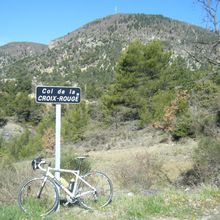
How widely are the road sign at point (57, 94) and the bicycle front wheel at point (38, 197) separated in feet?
4.36

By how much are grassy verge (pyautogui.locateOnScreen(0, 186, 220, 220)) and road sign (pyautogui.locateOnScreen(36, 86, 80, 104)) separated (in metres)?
1.84

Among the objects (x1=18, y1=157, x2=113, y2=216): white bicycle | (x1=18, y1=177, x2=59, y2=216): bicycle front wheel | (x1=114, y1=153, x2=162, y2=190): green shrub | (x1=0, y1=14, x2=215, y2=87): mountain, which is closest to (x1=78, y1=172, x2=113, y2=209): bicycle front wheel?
(x1=18, y1=157, x2=113, y2=216): white bicycle

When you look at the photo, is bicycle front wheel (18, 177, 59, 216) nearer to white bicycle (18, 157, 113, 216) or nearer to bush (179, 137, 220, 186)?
white bicycle (18, 157, 113, 216)

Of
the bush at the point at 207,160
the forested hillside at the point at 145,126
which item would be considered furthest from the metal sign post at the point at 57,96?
the bush at the point at 207,160

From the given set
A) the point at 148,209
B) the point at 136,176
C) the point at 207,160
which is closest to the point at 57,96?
the point at 148,209

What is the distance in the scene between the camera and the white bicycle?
8000mm

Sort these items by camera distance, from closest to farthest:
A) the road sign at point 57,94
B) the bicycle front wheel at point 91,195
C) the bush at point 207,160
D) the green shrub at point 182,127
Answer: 1. the road sign at point 57,94
2. the bicycle front wheel at point 91,195
3. the bush at point 207,160
4. the green shrub at point 182,127

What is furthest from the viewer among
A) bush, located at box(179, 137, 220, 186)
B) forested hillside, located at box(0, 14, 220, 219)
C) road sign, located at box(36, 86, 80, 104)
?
bush, located at box(179, 137, 220, 186)

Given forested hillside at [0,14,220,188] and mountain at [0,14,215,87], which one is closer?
forested hillside at [0,14,220,188]

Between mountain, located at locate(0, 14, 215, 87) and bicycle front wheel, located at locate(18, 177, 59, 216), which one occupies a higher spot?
mountain, located at locate(0, 14, 215, 87)

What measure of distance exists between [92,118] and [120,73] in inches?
299

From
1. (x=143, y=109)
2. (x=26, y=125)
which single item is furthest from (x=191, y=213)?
(x=26, y=125)

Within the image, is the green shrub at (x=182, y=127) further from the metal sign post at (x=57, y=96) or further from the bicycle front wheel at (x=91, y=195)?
the metal sign post at (x=57, y=96)

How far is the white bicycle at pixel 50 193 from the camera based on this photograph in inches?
315
